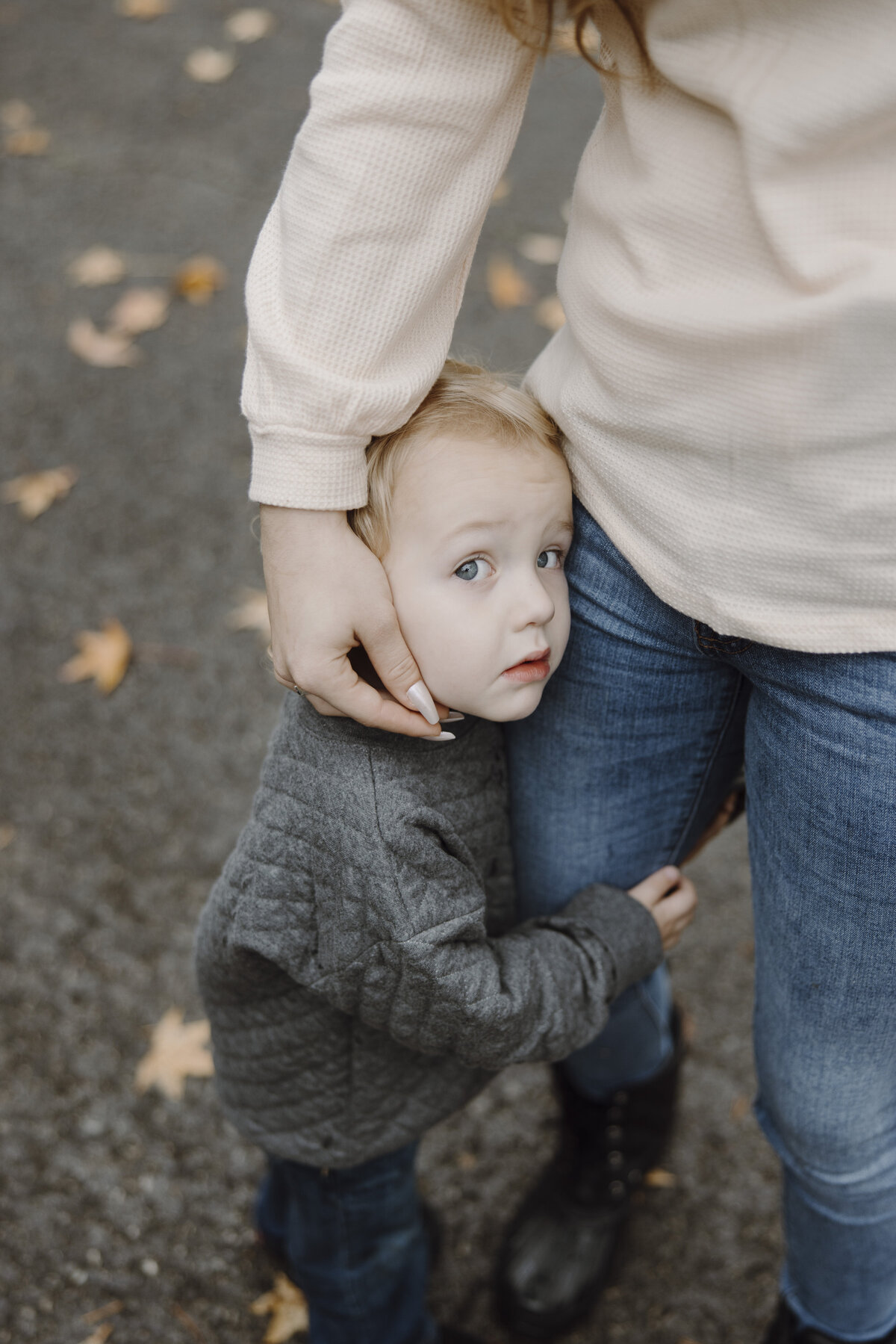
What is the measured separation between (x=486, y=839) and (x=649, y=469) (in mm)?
505

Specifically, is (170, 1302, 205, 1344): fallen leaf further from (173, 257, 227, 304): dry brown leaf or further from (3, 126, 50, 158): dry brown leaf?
(3, 126, 50, 158): dry brown leaf

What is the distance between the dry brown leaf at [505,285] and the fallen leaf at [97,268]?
1.20m

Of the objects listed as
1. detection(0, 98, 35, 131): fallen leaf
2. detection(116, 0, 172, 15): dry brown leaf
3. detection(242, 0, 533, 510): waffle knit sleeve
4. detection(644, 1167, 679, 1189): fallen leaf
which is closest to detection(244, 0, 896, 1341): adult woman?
detection(242, 0, 533, 510): waffle knit sleeve

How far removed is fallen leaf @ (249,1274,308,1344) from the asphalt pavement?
30mm

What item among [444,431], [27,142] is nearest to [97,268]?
[27,142]

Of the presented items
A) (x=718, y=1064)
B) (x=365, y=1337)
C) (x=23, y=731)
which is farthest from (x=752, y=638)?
(x=23, y=731)

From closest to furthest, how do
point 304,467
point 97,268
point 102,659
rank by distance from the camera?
point 304,467 → point 102,659 → point 97,268

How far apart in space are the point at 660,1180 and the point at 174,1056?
91cm

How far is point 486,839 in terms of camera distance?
1395mm

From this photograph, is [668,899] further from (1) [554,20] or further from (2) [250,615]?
(2) [250,615]

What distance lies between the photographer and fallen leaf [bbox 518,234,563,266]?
12.8 ft

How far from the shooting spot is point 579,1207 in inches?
76.6

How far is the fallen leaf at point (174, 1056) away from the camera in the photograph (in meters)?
2.13

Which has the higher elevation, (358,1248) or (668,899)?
(668,899)
